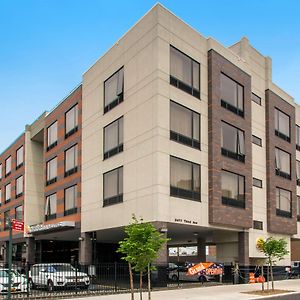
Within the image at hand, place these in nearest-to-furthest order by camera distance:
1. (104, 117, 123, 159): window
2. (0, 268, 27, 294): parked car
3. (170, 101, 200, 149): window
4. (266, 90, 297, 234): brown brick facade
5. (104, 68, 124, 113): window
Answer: (0, 268, 27, 294): parked car < (170, 101, 200, 149): window < (104, 117, 123, 159): window < (104, 68, 124, 113): window < (266, 90, 297, 234): brown brick facade

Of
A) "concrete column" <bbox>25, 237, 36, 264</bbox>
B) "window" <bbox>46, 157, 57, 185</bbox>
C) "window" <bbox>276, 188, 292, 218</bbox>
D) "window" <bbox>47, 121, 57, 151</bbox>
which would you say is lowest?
"concrete column" <bbox>25, 237, 36, 264</bbox>

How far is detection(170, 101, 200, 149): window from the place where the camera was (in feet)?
96.3

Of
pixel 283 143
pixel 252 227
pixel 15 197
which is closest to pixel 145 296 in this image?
pixel 252 227

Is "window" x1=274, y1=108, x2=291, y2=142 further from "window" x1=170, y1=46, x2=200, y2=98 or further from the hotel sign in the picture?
the hotel sign

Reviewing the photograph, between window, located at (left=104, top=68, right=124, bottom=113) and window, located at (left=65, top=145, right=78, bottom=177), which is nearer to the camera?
window, located at (left=104, top=68, right=124, bottom=113)

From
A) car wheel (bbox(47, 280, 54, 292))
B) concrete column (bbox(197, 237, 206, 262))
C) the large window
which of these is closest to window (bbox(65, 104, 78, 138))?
the large window

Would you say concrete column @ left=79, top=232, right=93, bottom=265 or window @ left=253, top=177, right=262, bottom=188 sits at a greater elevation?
window @ left=253, top=177, right=262, bottom=188

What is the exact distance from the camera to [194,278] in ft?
108

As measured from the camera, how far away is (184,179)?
96.9 ft

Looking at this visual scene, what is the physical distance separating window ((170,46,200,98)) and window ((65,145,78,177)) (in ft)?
39.9

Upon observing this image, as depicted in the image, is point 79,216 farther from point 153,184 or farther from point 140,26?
point 140,26

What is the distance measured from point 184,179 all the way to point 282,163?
543 inches

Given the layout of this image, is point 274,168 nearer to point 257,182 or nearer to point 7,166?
point 257,182

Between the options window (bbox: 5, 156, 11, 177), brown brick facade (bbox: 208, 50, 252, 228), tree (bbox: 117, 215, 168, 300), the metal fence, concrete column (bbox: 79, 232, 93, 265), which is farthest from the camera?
window (bbox: 5, 156, 11, 177)
